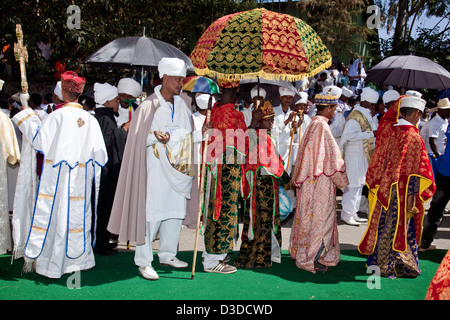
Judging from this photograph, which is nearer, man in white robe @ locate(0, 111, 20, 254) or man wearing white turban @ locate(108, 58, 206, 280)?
man wearing white turban @ locate(108, 58, 206, 280)

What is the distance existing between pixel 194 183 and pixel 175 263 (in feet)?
3.05

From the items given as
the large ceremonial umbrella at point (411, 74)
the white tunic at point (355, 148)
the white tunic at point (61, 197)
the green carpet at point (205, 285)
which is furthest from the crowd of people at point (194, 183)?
the large ceremonial umbrella at point (411, 74)

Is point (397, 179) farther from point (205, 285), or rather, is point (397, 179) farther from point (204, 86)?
point (204, 86)

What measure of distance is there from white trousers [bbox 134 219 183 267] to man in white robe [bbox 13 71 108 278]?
1.89ft

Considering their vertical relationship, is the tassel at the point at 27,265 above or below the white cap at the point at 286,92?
below

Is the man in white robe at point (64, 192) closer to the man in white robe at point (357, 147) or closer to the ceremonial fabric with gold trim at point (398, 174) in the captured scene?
the ceremonial fabric with gold trim at point (398, 174)

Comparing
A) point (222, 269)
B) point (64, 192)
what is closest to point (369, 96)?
point (222, 269)

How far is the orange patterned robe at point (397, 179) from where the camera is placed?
5.00 m

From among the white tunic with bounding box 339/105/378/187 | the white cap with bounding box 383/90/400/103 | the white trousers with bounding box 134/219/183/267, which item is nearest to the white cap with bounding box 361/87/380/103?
the white tunic with bounding box 339/105/378/187

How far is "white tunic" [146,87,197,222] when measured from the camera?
193 inches

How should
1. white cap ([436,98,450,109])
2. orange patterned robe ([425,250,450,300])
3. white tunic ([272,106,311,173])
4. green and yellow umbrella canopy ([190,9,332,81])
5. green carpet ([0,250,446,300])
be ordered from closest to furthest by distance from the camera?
orange patterned robe ([425,250,450,300]) → green carpet ([0,250,446,300]) → green and yellow umbrella canopy ([190,9,332,81]) → white tunic ([272,106,311,173]) → white cap ([436,98,450,109])

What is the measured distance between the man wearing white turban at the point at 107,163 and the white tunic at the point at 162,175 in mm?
952

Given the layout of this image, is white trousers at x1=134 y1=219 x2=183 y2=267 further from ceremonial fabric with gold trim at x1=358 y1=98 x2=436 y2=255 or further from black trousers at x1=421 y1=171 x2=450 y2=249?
black trousers at x1=421 y1=171 x2=450 y2=249
